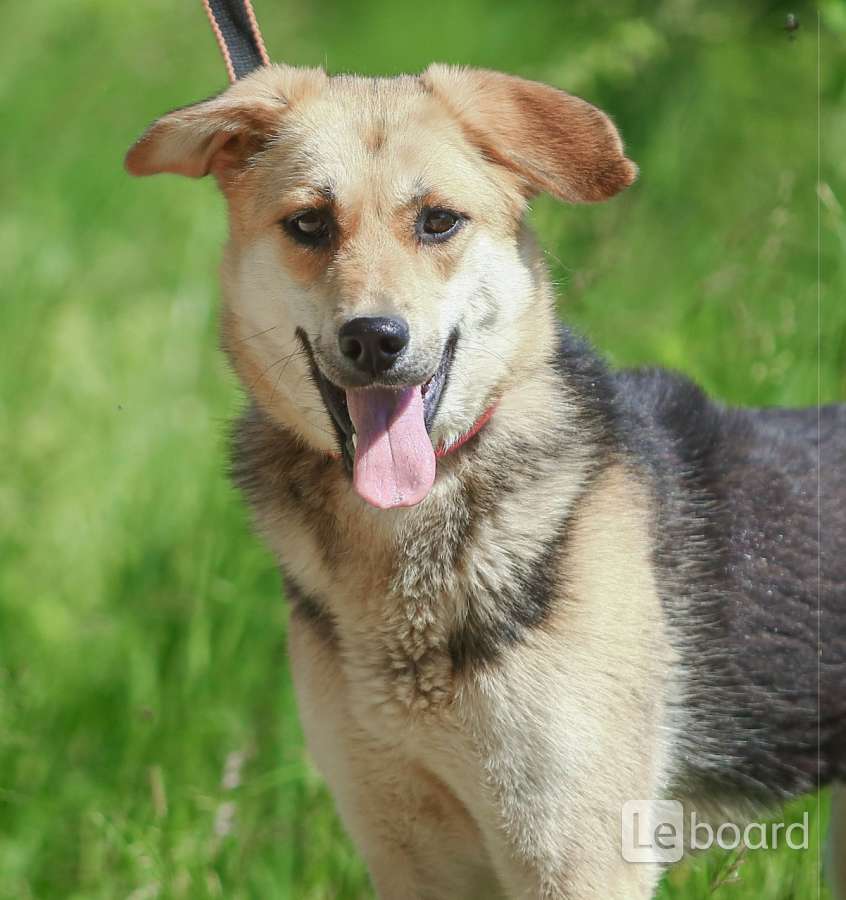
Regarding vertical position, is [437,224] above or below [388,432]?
above

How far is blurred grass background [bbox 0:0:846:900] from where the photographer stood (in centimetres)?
381

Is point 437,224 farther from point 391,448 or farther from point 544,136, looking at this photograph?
point 391,448

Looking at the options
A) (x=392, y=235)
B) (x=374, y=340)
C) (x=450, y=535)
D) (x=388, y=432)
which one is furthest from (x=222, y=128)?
(x=450, y=535)

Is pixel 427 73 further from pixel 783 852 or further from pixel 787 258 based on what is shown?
pixel 787 258

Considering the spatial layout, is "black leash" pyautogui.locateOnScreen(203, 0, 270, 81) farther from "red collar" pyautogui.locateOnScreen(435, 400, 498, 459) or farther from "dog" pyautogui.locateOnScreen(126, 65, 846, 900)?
"red collar" pyautogui.locateOnScreen(435, 400, 498, 459)

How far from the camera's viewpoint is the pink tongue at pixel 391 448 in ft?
8.64

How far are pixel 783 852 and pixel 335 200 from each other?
200 cm

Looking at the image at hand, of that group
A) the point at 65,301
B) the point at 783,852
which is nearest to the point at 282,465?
the point at 783,852

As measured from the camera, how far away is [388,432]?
2686mm

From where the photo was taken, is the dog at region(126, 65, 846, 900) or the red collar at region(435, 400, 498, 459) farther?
the red collar at region(435, 400, 498, 459)

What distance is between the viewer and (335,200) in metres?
2.74

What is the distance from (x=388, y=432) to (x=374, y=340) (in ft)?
0.75

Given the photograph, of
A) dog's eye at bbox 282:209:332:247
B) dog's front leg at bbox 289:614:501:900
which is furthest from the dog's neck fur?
dog's eye at bbox 282:209:332:247

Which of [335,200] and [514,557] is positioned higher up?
[335,200]
